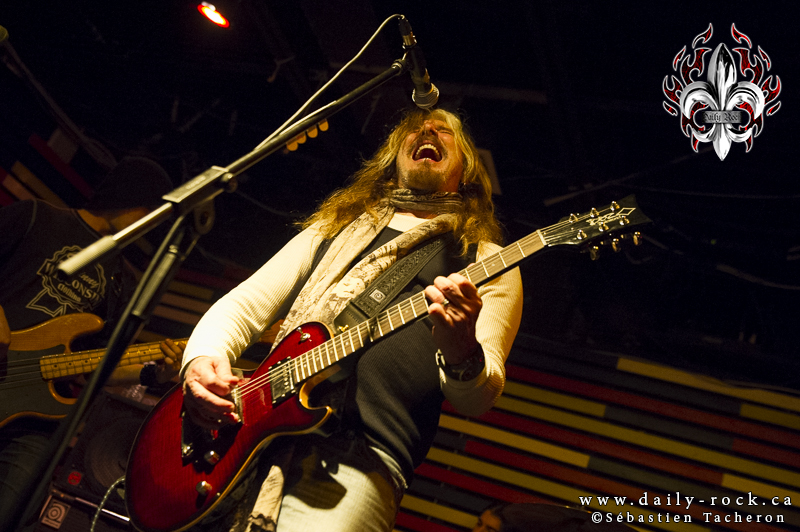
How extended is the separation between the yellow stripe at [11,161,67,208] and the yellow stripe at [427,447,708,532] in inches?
178

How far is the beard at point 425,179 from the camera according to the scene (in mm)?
2531

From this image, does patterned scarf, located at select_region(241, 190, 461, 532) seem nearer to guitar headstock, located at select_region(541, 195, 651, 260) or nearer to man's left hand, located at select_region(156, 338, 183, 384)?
guitar headstock, located at select_region(541, 195, 651, 260)

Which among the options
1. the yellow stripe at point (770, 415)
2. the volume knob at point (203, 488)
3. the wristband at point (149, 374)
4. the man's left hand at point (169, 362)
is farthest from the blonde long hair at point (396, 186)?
the yellow stripe at point (770, 415)

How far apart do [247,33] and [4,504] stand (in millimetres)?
3679

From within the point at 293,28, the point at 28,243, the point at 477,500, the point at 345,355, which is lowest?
the point at 345,355

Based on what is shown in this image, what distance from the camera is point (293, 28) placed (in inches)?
159

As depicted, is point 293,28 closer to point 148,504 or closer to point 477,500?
point 148,504

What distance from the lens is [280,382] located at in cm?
174

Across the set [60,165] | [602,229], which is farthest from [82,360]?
[602,229]

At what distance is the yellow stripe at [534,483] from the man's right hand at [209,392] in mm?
3260

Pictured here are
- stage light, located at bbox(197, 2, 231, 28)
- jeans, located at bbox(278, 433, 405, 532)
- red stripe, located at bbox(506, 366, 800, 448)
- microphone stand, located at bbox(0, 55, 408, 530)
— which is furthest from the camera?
red stripe, located at bbox(506, 366, 800, 448)

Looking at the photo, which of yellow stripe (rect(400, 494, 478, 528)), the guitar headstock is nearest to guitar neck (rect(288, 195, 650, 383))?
the guitar headstock

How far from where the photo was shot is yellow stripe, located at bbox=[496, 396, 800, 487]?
4043 mm

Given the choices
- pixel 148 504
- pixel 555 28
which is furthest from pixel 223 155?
pixel 148 504
